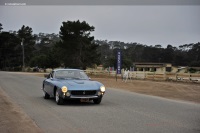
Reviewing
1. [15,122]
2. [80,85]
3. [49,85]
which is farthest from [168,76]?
[15,122]

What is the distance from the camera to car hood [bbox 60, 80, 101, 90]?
12246mm

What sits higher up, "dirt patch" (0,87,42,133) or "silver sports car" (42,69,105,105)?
"silver sports car" (42,69,105,105)

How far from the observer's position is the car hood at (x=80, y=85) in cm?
1225

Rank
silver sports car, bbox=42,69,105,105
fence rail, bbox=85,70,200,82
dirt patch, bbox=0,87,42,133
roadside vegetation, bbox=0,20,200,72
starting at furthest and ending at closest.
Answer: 1. roadside vegetation, bbox=0,20,200,72
2. fence rail, bbox=85,70,200,82
3. silver sports car, bbox=42,69,105,105
4. dirt patch, bbox=0,87,42,133

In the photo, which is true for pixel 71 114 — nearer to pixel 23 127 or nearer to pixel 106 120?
pixel 106 120

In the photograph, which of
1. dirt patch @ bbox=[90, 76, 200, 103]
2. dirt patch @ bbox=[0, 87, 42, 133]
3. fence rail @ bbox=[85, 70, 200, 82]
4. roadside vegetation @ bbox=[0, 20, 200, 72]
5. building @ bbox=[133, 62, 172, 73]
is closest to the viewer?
dirt patch @ bbox=[0, 87, 42, 133]

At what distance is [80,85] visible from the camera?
1238 cm

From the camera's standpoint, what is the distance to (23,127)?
8.22m

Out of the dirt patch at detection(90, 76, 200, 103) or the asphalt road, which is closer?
the asphalt road

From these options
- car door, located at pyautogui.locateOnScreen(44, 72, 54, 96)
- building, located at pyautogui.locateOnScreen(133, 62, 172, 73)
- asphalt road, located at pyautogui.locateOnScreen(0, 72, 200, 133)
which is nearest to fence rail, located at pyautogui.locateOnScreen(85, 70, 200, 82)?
car door, located at pyautogui.locateOnScreen(44, 72, 54, 96)

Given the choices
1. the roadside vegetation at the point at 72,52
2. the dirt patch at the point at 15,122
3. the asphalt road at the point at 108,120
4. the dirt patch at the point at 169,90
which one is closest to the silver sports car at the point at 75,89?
the asphalt road at the point at 108,120

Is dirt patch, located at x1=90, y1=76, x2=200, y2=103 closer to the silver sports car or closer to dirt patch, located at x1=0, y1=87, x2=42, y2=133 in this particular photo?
the silver sports car

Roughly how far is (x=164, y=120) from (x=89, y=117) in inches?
78.7

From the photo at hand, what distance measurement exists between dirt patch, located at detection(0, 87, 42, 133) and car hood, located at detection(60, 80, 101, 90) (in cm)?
195
